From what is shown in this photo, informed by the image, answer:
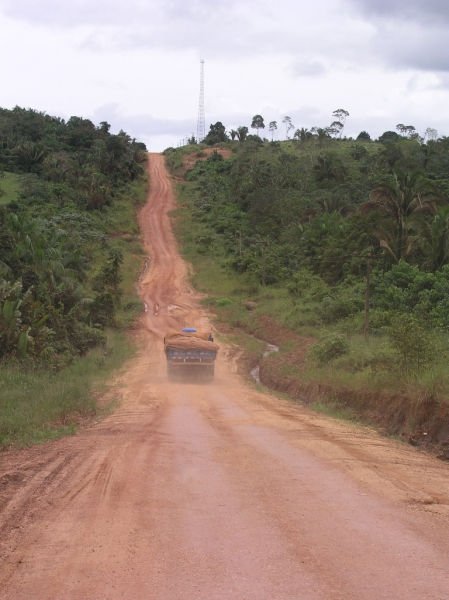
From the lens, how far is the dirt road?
5109mm

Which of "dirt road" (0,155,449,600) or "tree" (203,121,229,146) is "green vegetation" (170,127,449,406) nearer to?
"dirt road" (0,155,449,600)

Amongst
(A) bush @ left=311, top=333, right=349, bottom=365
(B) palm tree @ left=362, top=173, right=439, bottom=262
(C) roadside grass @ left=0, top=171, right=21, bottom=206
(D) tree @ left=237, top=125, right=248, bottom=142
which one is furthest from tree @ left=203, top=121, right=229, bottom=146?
(A) bush @ left=311, top=333, right=349, bottom=365

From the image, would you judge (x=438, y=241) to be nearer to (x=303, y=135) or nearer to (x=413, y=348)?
(x=413, y=348)

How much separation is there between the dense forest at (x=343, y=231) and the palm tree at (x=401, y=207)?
6cm

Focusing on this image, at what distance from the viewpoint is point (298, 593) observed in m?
4.87

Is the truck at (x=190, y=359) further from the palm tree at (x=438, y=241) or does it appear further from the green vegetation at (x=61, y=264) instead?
the palm tree at (x=438, y=241)

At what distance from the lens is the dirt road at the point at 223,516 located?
16.8 feet

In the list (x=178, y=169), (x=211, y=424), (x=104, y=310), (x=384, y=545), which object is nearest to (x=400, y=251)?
(x=104, y=310)

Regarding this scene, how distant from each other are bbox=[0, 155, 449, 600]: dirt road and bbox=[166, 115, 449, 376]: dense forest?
21.8 ft

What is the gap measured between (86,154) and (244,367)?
2155 inches

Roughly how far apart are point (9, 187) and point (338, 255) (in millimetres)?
35109

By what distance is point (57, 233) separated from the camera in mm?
35469

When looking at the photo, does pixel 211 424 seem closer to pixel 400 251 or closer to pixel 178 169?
pixel 400 251

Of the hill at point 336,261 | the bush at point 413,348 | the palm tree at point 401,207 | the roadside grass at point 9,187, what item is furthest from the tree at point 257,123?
the bush at point 413,348
